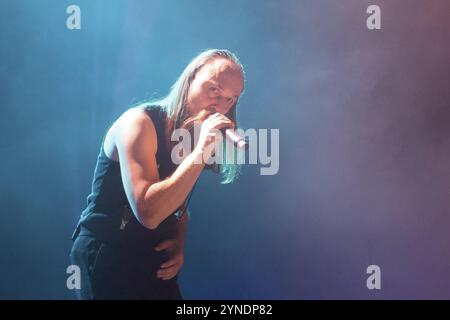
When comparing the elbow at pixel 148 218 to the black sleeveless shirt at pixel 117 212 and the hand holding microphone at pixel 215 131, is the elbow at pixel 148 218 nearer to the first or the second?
the black sleeveless shirt at pixel 117 212

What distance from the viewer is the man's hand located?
7.24 ft

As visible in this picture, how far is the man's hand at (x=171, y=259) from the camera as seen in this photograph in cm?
221

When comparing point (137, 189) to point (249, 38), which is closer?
point (137, 189)

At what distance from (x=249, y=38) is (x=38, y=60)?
91cm

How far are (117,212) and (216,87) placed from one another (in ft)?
2.22

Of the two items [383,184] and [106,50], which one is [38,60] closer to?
[106,50]

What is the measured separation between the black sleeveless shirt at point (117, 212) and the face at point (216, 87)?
179 mm

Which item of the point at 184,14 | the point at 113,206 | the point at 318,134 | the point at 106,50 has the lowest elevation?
the point at 113,206

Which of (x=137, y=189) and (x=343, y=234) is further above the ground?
(x=137, y=189)

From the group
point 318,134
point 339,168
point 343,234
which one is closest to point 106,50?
point 318,134

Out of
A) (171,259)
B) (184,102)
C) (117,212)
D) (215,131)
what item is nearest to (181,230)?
(171,259)

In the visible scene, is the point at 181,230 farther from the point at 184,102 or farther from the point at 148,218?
the point at 184,102

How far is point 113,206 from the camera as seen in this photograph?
2.17m
